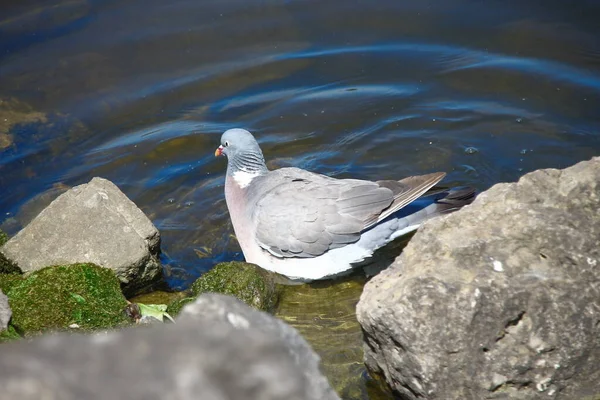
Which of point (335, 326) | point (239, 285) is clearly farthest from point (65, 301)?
point (335, 326)

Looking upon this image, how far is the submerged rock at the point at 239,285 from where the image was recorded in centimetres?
545

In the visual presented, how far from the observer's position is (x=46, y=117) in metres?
8.62

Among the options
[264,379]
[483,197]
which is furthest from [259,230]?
[264,379]

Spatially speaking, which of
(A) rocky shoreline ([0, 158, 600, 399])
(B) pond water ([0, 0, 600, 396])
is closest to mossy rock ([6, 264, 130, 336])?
(A) rocky shoreline ([0, 158, 600, 399])

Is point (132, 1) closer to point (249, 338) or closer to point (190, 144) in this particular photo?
point (190, 144)

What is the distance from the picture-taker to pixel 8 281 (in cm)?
522

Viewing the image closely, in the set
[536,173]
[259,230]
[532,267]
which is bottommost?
[259,230]

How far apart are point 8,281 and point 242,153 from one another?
2.25 meters

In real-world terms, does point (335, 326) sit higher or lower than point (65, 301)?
lower

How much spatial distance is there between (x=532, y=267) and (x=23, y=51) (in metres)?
7.57

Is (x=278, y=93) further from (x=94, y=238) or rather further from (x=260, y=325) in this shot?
(x=260, y=325)

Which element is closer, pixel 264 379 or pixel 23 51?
pixel 264 379

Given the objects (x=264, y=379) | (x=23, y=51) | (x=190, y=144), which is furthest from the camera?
(x=23, y=51)

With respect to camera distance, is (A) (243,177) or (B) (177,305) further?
(A) (243,177)
